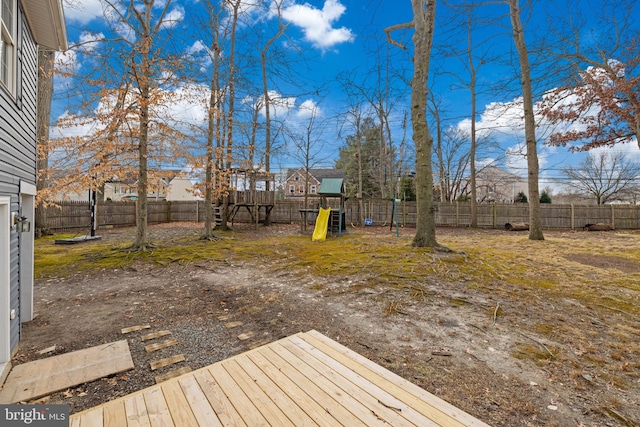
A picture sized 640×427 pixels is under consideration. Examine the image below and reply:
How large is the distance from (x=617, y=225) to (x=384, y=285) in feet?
56.9

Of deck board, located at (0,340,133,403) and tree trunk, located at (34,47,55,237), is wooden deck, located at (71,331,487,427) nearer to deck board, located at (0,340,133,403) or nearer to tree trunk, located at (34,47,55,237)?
deck board, located at (0,340,133,403)

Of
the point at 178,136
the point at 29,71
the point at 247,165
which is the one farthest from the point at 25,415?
the point at 247,165

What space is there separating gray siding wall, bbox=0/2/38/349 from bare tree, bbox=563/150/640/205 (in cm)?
3209

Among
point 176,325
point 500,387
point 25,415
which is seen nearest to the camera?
point 25,415

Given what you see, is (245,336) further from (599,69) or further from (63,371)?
(599,69)

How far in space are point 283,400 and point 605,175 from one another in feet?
106

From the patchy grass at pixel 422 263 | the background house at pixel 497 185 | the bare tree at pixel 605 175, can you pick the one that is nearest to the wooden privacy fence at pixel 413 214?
the patchy grass at pixel 422 263

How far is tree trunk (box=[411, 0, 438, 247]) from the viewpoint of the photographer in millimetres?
6609

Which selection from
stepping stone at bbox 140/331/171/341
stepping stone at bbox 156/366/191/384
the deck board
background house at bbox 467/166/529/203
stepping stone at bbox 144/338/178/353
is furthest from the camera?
background house at bbox 467/166/529/203

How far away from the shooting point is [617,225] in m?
14.4

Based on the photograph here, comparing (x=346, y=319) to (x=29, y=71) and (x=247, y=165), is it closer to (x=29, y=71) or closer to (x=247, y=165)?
(x=29, y=71)

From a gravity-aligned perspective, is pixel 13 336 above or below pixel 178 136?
below

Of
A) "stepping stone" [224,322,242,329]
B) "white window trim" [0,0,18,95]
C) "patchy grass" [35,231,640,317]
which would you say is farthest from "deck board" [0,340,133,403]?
"patchy grass" [35,231,640,317]

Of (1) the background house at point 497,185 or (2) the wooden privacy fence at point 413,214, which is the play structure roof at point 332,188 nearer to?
(2) the wooden privacy fence at point 413,214
